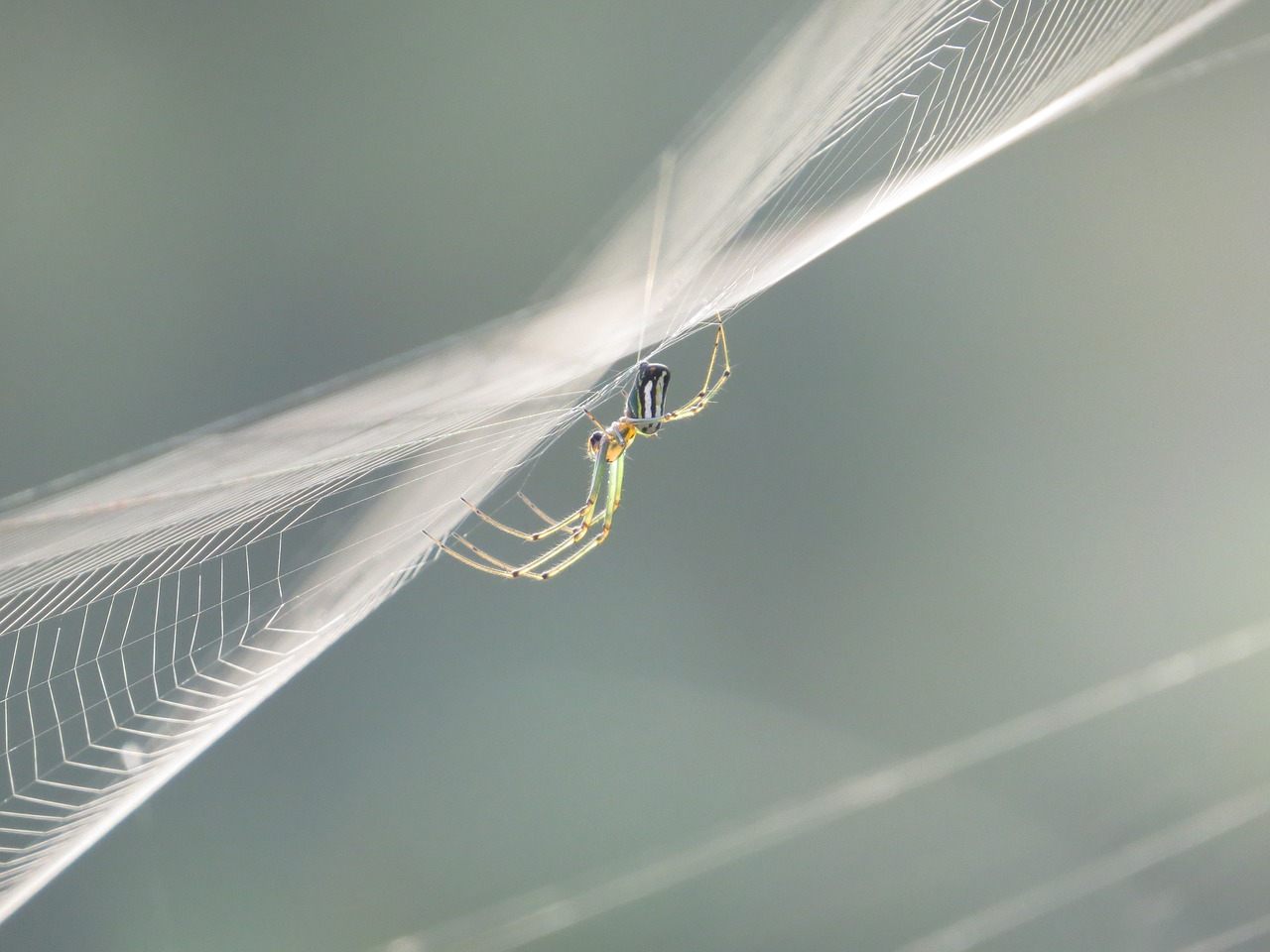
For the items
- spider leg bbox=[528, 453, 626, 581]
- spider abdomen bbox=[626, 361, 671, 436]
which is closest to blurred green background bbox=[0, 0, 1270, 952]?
spider leg bbox=[528, 453, 626, 581]

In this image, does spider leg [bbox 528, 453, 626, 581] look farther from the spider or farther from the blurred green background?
the blurred green background

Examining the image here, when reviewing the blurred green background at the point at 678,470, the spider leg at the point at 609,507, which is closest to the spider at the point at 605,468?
the spider leg at the point at 609,507

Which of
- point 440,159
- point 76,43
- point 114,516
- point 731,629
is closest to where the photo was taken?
point 114,516

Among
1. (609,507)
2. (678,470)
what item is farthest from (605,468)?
(678,470)

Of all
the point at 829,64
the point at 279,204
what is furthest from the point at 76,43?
the point at 829,64

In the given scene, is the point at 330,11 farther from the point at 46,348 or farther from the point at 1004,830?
the point at 1004,830

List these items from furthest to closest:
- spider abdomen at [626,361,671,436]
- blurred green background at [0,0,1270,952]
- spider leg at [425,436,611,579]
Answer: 1. blurred green background at [0,0,1270,952]
2. spider leg at [425,436,611,579]
3. spider abdomen at [626,361,671,436]
